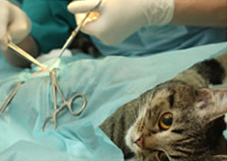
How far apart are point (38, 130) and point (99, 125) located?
190 mm

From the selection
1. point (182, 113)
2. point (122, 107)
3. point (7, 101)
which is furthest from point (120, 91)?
point (7, 101)

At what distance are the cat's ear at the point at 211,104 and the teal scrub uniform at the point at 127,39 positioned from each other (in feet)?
1.15

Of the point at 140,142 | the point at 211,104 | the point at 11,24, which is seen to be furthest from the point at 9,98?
the point at 211,104

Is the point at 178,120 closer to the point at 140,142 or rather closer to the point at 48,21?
the point at 140,142

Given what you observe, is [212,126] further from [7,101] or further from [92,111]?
[7,101]

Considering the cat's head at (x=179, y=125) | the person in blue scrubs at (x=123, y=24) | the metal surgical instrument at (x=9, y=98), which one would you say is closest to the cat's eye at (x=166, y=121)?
the cat's head at (x=179, y=125)

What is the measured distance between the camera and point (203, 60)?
547mm

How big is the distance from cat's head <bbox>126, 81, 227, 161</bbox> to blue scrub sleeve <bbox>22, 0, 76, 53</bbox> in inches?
21.9

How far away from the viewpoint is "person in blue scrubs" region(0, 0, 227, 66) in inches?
25.3

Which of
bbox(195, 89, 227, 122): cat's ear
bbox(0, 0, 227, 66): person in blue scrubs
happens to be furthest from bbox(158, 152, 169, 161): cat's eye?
bbox(0, 0, 227, 66): person in blue scrubs

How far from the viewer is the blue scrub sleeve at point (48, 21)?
0.94 metres

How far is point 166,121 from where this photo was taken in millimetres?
483

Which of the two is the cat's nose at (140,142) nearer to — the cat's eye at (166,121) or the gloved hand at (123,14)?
the cat's eye at (166,121)

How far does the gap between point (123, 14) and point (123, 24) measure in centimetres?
3
